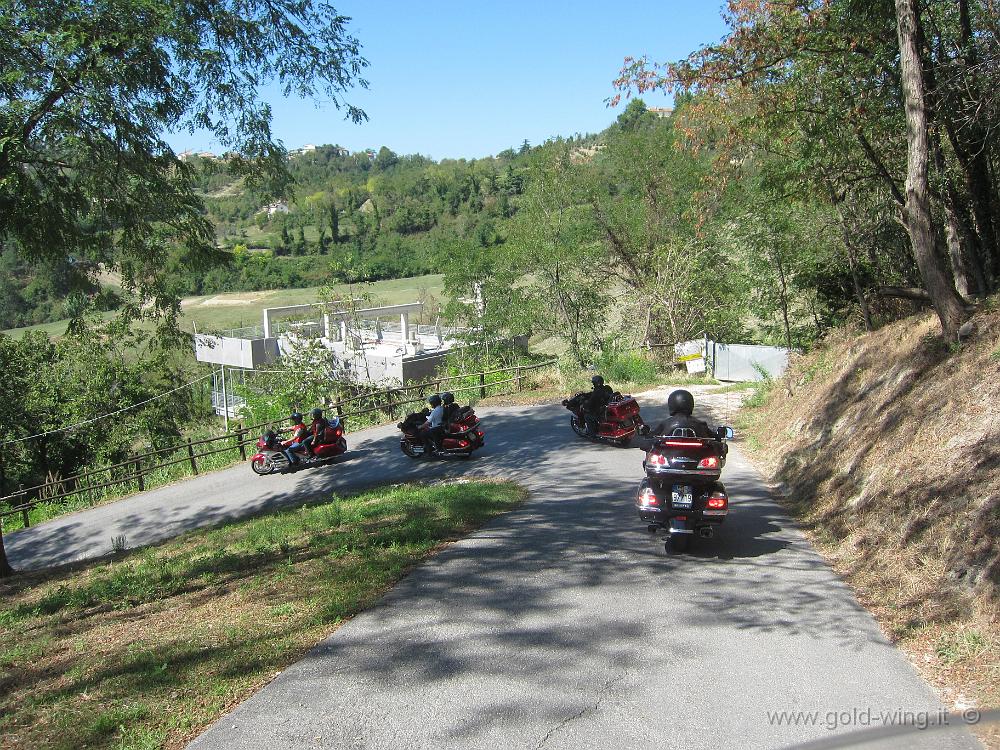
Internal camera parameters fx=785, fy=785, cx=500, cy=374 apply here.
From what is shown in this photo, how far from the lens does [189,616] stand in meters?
6.94

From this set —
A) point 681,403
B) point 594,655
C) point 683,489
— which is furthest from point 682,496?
point 594,655

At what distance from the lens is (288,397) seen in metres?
29.6

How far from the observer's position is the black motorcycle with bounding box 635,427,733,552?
7766 mm

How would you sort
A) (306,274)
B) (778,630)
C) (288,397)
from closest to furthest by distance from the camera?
(778,630) → (288,397) → (306,274)

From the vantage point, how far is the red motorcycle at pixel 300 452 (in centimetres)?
1836

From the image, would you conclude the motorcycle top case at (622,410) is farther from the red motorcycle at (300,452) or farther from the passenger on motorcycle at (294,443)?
the passenger on motorcycle at (294,443)

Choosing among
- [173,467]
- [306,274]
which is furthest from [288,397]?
[306,274]

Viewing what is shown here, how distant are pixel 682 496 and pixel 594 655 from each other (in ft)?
9.01

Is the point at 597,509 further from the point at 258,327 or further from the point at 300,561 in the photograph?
the point at 258,327

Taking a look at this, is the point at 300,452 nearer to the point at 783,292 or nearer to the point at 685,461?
the point at 685,461

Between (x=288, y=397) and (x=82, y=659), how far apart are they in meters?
24.0

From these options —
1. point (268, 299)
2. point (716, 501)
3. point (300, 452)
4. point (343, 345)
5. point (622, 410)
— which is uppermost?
point (268, 299)

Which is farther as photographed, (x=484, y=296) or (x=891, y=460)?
(x=484, y=296)

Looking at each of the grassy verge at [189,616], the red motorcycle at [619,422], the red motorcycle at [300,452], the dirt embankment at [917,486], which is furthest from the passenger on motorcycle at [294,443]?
the dirt embankment at [917,486]
